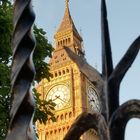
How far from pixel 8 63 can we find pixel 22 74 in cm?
752

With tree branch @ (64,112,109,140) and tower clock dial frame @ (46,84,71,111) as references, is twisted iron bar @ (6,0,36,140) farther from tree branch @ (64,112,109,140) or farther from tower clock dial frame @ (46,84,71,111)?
tower clock dial frame @ (46,84,71,111)

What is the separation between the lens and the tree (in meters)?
7.48

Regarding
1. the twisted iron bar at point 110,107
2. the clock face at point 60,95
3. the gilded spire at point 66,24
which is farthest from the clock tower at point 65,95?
the twisted iron bar at point 110,107

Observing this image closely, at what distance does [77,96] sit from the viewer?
4922cm

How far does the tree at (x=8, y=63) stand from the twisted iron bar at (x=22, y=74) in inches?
223

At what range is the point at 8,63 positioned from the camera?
8.62 metres

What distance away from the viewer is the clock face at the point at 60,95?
161 ft

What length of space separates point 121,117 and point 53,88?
4839 cm

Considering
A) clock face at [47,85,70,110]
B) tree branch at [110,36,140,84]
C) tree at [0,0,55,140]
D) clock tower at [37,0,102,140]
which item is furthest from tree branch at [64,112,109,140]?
clock face at [47,85,70,110]

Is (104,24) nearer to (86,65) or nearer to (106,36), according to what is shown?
(106,36)

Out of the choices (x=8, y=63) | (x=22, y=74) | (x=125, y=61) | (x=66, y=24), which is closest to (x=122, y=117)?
(x=125, y=61)

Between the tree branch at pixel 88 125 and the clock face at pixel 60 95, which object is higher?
the clock face at pixel 60 95

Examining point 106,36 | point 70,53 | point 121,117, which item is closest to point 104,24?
point 106,36

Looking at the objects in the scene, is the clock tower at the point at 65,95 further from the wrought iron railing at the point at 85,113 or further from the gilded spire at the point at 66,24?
the wrought iron railing at the point at 85,113
